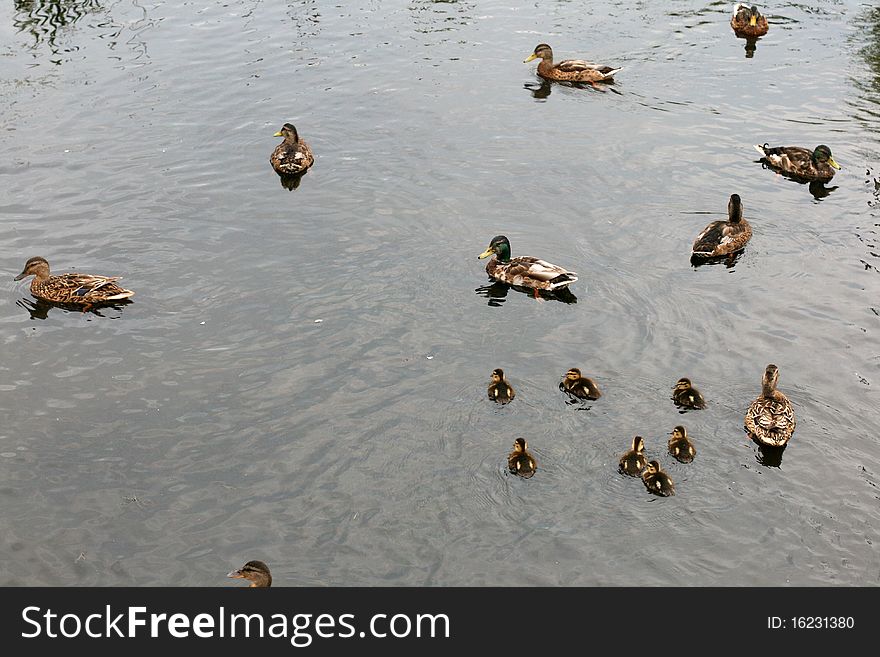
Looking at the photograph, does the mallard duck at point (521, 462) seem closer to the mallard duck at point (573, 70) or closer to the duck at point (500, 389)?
the duck at point (500, 389)

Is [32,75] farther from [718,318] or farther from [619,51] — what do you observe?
[718,318]

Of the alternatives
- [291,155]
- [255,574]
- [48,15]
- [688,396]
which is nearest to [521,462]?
[688,396]

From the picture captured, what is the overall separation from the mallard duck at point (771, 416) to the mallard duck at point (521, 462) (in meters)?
2.66

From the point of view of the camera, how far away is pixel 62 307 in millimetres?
15109

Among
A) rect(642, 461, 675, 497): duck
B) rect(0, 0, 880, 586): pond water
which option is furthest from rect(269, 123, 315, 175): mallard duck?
rect(642, 461, 675, 497): duck

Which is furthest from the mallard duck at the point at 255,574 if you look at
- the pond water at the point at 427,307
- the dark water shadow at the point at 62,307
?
the dark water shadow at the point at 62,307

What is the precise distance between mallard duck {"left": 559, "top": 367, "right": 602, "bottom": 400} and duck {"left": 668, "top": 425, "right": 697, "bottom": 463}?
49.1 inches

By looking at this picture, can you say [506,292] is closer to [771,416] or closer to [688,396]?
[688,396]

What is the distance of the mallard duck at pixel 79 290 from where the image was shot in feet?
48.6

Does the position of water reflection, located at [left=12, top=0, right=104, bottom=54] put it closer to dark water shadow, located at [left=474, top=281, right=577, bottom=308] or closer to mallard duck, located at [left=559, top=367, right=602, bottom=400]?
dark water shadow, located at [left=474, top=281, right=577, bottom=308]

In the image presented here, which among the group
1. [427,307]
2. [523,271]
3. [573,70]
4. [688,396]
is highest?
[573,70]

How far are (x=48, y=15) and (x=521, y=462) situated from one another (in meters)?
20.0

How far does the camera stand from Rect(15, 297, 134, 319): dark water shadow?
49.0ft

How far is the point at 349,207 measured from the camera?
1744 centimetres
